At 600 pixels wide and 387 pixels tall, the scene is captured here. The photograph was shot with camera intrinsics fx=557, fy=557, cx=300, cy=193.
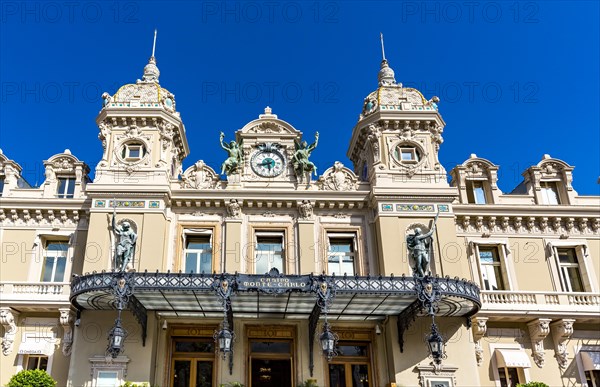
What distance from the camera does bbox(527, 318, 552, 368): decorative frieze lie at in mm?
23438

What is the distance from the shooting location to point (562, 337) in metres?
23.7

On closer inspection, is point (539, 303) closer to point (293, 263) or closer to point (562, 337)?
point (562, 337)

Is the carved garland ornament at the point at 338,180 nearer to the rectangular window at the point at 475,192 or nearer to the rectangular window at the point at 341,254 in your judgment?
the rectangular window at the point at 341,254

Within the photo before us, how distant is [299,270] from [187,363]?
600 cm

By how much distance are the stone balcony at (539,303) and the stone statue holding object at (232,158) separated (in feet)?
40.3

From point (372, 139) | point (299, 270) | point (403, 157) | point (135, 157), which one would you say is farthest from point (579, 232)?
point (135, 157)

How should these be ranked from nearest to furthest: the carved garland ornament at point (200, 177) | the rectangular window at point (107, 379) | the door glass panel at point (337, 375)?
the rectangular window at point (107, 379)
the door glass panel at point (337, 375)
the carved garland ornament at point (200, 177)

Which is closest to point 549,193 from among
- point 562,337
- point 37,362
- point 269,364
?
point 562,337

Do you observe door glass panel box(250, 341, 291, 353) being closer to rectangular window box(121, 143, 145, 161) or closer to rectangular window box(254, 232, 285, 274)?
rectangular window box(254, 232, 285, 274)

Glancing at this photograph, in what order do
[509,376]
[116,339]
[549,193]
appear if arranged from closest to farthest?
[116,339], [509,376], [549,193]

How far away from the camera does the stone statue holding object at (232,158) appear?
25.5 metres

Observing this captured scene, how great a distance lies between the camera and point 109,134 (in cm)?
2561

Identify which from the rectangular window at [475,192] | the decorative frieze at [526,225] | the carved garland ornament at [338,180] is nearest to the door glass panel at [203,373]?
the carved garland ornament at [338,180]

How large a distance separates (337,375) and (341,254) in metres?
5.11
